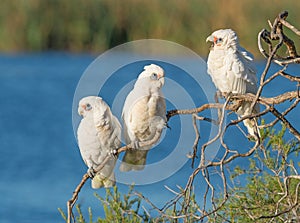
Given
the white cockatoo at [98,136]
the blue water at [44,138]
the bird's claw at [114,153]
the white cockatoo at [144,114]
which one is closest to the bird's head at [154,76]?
the white cockatoo at [144,114]

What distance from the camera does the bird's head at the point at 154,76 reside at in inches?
149

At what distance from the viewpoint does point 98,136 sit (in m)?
3.93

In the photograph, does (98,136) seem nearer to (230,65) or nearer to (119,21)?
(230,65)

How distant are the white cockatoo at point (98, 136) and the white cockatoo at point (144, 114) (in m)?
0.07

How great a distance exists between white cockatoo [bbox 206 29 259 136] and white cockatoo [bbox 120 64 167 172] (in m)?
0.37

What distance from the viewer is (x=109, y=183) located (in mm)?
4047

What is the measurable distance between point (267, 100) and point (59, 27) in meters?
15.3

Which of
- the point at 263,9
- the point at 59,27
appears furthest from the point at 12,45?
the point at 263,9

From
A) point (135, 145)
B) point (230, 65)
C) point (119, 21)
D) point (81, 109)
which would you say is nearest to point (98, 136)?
point (81, 109)

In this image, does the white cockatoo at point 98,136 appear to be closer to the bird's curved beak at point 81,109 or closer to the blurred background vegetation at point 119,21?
the bird's curved beak at point 81,109

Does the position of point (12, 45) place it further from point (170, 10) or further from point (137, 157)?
point (137, 157)

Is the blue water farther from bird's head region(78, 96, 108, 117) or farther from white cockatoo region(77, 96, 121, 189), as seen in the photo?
bird's head region(78, 96, 108, 117)

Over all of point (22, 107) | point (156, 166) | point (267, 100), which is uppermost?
point (22, 107)

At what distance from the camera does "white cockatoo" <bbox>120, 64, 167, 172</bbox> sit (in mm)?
3812
